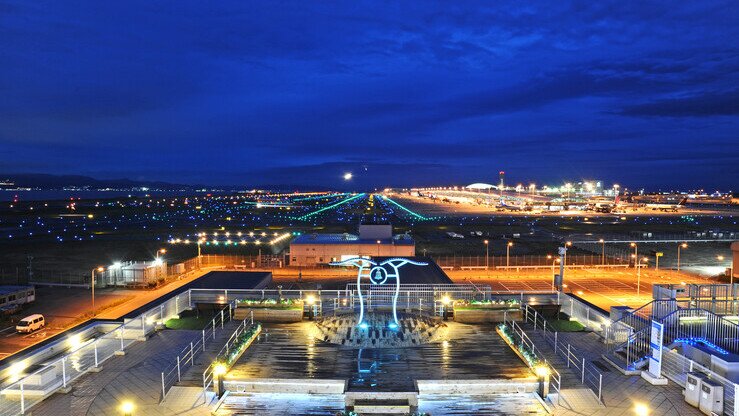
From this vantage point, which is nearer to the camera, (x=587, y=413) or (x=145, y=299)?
(x=587, y=413)

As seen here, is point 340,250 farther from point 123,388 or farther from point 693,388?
point 693,388

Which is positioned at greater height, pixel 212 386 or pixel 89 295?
pixel 212 386

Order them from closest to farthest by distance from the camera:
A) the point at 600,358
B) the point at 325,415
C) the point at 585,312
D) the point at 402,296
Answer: the point at 325,415, the point at 600,358, the point at 585,312, the point at 402,296

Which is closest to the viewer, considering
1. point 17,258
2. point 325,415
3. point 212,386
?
point 325,415

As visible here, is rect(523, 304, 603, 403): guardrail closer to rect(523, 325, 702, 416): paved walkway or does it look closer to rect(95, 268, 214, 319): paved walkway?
rect(523, 325, 702, 416): paved walkway

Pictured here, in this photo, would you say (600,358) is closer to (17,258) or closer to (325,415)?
(325,415)

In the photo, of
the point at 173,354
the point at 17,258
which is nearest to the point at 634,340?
the point at 173,354

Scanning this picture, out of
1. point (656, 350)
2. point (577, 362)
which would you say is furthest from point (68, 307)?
point (656, 350)
